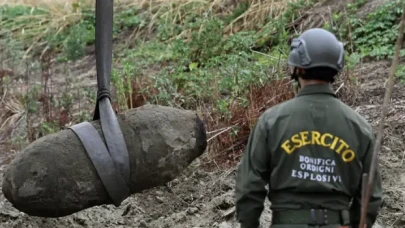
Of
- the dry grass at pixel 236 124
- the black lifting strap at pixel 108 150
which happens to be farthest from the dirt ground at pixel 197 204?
the black lifting strap at pixel 108 150

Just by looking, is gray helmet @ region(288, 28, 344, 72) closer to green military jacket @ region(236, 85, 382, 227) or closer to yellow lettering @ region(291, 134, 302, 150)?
green military jacket @ region(236, 85, 382, 227)

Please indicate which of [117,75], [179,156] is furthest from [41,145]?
[117,75]

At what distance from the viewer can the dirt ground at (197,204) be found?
549cm

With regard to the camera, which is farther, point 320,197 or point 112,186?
point 112,186

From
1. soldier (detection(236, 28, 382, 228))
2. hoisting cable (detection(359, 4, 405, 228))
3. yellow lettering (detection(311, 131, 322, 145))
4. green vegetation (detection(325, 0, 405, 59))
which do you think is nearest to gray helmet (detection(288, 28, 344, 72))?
soldier (detection(236, 28, 382, 228))

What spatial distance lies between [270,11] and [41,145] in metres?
5.60

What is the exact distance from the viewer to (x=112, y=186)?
443 centimetres

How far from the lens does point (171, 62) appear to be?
31.0 feet

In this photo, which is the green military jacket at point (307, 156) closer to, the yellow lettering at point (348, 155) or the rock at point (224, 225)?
the yellow lettering at point (348, 155)

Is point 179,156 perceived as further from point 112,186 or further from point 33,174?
point 33,174

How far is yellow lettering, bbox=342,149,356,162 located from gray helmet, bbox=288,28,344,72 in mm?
366

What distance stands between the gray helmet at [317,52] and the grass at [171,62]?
2794 mm

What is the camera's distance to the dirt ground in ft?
18.0

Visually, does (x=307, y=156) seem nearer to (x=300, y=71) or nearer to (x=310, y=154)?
(x=310, y=154)
